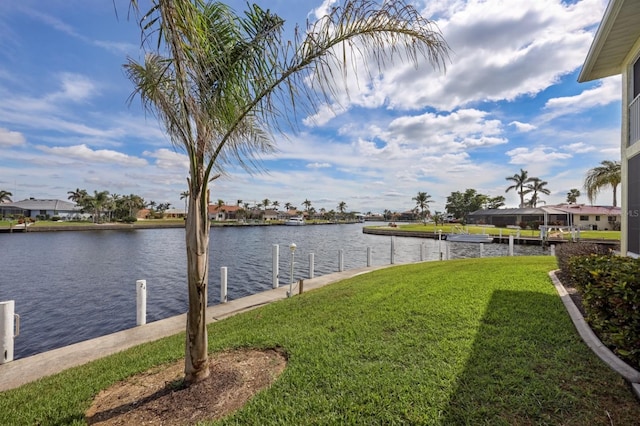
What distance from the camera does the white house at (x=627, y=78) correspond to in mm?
6039

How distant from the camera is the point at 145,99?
3.51 m

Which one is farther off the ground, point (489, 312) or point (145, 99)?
point (145, 99)

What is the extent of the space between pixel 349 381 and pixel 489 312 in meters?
3.10

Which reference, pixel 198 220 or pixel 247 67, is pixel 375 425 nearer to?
pixel 198 220

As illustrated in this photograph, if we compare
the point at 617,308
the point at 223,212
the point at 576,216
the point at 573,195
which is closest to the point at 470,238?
the point at 576,216

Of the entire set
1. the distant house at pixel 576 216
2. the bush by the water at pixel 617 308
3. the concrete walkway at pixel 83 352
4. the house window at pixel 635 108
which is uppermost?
the house window at pixel 635 108

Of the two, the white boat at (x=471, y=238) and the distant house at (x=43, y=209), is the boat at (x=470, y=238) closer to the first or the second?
the white boat at (x=471, y=238)

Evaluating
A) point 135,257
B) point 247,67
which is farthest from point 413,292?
point 135,257

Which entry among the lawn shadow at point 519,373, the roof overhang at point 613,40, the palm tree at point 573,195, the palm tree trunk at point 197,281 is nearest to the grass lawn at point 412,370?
the lawn shadow at point 519,373

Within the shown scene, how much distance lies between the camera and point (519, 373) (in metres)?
3.16

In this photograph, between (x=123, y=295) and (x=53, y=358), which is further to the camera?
(x=123, y=295)

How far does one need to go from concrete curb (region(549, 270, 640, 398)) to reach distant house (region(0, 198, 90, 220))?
96.7 metres

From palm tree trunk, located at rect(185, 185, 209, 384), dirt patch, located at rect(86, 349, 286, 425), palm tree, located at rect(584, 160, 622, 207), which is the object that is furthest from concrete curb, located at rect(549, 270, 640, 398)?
palm tree, located at rect(584, 160, 622, 207)

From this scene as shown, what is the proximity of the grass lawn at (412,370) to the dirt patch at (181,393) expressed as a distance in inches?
8.4
